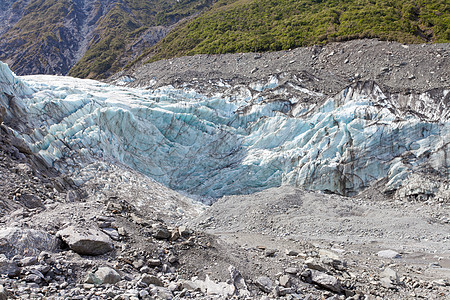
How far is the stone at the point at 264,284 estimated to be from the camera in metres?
5.73

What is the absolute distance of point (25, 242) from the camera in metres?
5.01

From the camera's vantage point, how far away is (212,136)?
64.4 feet

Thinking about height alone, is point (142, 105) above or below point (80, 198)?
above

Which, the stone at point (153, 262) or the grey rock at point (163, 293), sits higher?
the grey rock at point (163, 293)

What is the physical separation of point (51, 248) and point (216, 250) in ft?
11.2

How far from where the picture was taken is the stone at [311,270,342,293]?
5.87 m

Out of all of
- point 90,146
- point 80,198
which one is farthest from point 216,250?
point 90,146

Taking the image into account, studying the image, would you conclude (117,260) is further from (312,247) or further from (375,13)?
(375,13)

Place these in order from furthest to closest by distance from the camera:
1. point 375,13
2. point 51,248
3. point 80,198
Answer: point 375,13
point 80,198
point 51,248

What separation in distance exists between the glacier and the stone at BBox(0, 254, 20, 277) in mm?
9982

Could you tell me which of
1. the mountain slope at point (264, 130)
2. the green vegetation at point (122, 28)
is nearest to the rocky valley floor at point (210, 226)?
the mountain slope at point (264, 130)

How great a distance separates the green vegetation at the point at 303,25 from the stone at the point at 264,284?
30507 mm

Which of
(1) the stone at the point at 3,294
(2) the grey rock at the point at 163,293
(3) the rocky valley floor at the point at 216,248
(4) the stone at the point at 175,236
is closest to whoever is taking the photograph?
(1) the stone at the point at 3,294

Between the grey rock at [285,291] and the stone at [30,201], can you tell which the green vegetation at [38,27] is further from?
the grey rock at [285,291]
